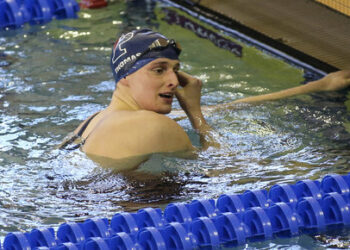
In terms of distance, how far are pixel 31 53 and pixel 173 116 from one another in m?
2.41

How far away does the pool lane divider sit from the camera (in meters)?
3.29

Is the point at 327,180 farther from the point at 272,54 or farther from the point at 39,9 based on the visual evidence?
the point at 39,9

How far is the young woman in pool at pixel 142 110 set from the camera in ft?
13.3

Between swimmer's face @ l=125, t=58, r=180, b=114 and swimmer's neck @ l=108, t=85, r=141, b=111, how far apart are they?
0.08 feet

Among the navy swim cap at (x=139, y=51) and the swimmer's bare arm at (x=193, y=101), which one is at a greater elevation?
the navy swim cap at (x=139, y=51)

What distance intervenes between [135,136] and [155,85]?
1.37 feet

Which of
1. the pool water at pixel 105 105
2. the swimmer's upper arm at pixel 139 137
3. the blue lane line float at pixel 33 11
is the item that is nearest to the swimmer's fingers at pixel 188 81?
the pool water at pixel 105 105

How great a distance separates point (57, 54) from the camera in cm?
716

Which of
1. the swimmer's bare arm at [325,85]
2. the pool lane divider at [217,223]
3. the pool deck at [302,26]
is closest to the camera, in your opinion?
the pool lane divider at [217,223]

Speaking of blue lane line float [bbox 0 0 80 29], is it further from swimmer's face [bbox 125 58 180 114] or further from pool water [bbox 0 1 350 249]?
swimmer's face [bbox 125 58 180 114]

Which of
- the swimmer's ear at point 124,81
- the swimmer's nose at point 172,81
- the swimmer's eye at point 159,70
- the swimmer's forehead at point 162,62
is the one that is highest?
the swimmer's forehead at point 162,62

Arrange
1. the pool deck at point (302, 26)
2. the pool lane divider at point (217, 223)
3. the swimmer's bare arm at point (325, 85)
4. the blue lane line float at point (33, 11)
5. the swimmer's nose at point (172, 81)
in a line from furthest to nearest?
1. the blue lane line float at point (33, 11)
2. the pool deck at point (302, 26)
3. the swimmer's bare arm at point (325, 85)
4. the swimmer's nose at point (172, 81)
5. the pool lane divider at point (217, 223)

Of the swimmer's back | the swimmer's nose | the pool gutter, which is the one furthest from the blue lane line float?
the swimmer's back

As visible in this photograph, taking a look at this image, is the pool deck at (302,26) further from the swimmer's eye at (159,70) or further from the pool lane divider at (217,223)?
the pool lane divider at (217,223)
